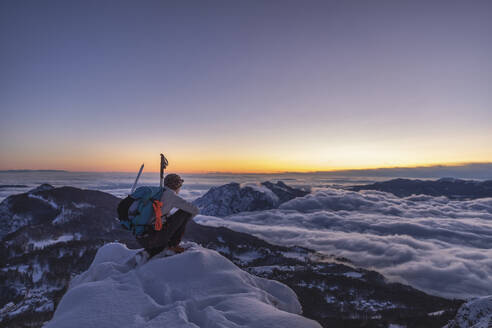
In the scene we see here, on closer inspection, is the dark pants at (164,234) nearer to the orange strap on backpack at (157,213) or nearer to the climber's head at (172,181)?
the orange strap on backpack at (157,213)

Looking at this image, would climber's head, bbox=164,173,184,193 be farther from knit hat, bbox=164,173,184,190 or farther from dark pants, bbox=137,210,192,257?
dark pants, bbox=137,210,192,257

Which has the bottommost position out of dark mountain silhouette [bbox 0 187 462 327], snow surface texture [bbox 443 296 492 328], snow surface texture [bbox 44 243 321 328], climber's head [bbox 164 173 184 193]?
dark mountain silhouette [bbox 0 187 462 327]

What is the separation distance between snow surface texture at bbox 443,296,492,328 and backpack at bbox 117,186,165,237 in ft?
26.8

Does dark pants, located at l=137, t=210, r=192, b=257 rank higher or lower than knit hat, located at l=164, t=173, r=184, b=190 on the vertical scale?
lower

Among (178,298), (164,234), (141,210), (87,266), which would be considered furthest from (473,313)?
(87,266)

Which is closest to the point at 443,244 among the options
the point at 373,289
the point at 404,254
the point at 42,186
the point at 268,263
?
the point at 404,254

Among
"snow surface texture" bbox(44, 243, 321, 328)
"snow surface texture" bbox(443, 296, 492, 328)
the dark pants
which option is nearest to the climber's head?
the dark pants

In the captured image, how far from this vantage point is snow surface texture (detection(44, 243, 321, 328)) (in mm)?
4516

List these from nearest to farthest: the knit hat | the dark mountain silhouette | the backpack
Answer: the backpack → the knit hat → the dark mountain silhouette

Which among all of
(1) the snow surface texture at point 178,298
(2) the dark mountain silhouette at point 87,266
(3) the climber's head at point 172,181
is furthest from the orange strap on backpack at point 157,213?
(2) the dark mountain silhouette at point 87,266

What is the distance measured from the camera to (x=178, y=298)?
18.8 ft

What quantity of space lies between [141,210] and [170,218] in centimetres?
99

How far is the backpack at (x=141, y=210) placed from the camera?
6.93 m

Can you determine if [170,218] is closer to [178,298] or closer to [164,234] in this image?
[164,234]
